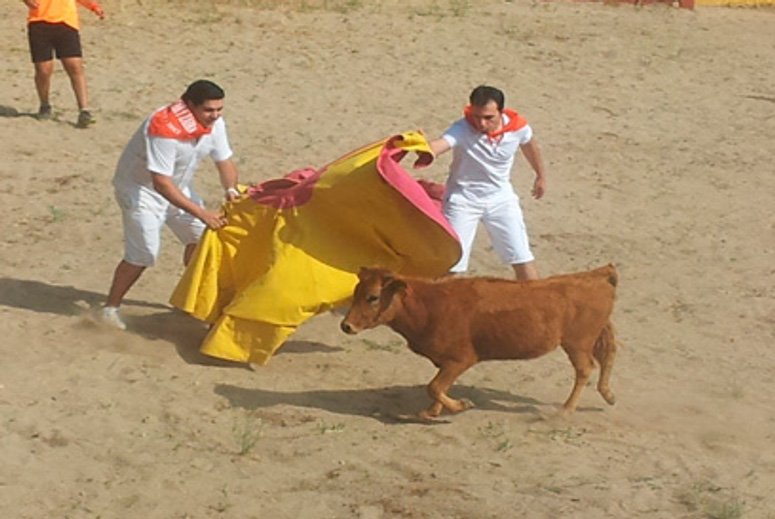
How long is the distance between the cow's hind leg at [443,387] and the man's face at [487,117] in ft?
5.35

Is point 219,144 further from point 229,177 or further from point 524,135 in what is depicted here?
point 524,135

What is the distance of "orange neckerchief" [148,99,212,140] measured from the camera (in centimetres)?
884

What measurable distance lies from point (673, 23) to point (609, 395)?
11.2 m

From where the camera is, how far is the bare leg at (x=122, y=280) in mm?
9375

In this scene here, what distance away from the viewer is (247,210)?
9.27 m

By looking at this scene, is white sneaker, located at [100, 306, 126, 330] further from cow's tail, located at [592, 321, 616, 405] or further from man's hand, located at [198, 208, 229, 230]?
Result: cow's tail, located at [592, 321, 616, 405]

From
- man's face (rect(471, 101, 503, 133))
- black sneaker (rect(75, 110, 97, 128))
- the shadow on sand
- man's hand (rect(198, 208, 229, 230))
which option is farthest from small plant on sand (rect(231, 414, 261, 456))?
black sneaker (rect(75, 110, 97, 128))

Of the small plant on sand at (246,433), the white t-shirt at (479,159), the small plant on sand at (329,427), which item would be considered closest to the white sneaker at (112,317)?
the small plant on sand at (246,433)

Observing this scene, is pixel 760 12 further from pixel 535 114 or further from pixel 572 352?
pixel 572 352

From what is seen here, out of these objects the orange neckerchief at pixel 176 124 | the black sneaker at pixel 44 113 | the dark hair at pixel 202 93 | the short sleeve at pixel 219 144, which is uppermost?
the dark hair at pixel 202 93

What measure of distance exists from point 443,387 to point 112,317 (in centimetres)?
230

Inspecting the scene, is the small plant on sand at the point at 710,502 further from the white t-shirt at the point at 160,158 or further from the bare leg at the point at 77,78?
the bare leg at the point at 77,78

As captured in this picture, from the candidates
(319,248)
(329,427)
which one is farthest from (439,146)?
(329,427)

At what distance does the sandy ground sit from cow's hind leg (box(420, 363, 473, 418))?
11cm
